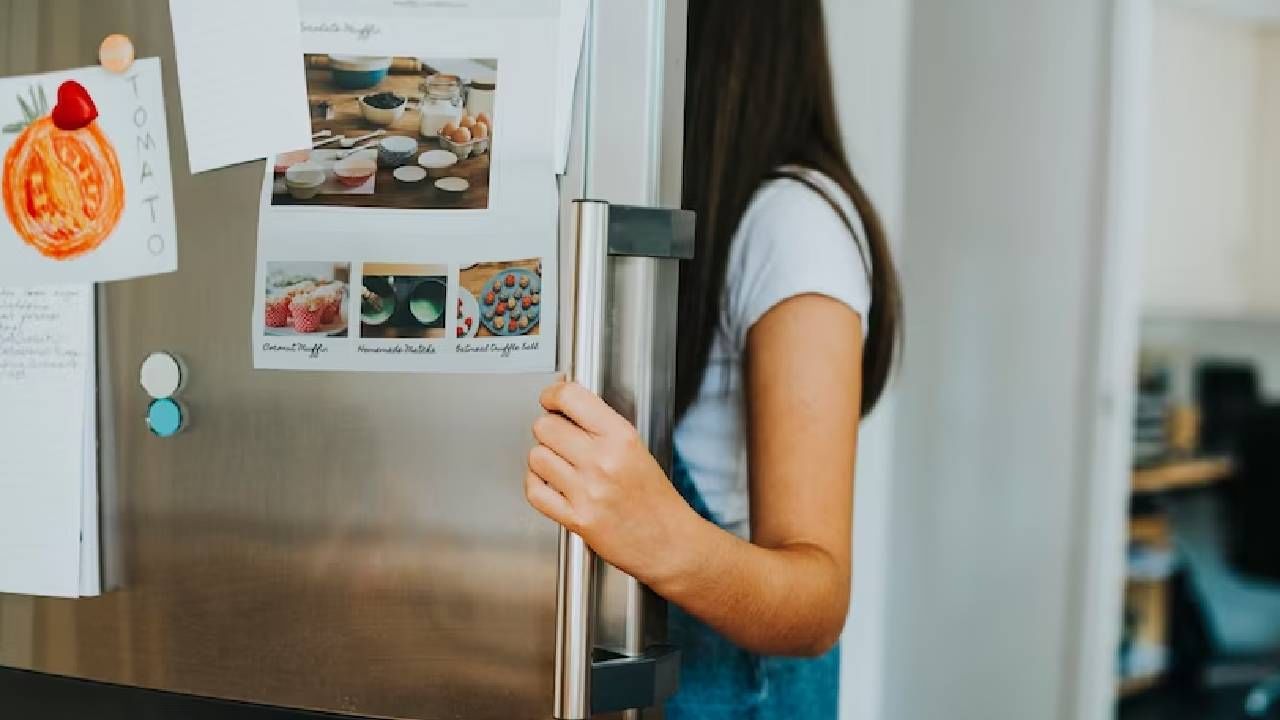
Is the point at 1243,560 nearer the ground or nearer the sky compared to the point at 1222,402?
nearer the ground

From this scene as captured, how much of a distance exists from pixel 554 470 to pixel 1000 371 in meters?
1.89

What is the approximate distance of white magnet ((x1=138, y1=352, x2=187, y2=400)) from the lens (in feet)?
2.62

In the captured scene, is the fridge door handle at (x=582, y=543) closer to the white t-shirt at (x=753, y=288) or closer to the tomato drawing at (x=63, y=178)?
the white t-shirt at (x=753, y=288)

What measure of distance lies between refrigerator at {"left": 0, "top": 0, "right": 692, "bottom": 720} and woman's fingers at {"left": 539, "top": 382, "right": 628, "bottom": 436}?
1cm

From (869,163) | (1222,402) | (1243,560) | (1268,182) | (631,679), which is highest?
(1268,182)

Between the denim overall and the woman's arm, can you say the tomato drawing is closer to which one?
the woman's arm

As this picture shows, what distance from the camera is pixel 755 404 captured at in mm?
A: 884

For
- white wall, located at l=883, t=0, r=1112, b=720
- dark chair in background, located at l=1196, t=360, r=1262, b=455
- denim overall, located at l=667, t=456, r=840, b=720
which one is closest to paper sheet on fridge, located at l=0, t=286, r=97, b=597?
denim overall, located at l=667, t=456, r=840, b=720

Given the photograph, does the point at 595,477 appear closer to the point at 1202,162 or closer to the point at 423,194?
the point at 423,194

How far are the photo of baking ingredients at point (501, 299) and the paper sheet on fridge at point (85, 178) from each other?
0.22 meters

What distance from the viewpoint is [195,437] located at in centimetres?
80

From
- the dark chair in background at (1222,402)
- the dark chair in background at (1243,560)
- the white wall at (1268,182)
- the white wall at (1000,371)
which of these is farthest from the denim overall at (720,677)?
the white wall at (1268,182)

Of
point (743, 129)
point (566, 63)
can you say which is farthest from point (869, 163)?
point (566, 63)

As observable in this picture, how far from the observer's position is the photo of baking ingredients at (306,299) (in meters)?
0.76
